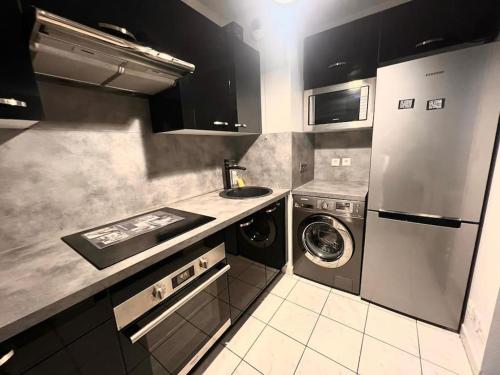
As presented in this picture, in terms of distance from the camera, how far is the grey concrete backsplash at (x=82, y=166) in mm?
979

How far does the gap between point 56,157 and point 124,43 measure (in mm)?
723

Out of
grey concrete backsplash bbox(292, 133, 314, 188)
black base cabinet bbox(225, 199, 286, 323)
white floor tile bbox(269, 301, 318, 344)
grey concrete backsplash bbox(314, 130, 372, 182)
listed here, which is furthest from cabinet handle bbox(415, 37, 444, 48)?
white floor tile bbox(269, 301, 318, 344)

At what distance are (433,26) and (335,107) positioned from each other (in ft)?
2.38

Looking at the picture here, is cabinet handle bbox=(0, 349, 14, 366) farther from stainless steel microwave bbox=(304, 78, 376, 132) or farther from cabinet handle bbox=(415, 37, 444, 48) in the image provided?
cabinet handle bbox=(415, 37, 444, 48)

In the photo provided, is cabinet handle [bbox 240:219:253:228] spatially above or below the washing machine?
above

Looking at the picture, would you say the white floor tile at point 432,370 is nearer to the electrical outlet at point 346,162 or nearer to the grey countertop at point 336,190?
the grey countertop at point 336,190

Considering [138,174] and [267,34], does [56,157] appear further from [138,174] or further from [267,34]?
[267,34]

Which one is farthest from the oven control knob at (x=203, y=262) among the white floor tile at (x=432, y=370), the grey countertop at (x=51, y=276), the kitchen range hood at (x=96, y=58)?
the white floor tile at (x=432, y=370)

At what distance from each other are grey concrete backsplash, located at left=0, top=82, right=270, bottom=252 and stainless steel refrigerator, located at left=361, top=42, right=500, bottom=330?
157cm

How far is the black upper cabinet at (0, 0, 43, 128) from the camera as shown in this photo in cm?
69

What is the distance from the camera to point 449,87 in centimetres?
117

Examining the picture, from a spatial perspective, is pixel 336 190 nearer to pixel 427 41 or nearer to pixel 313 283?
pixel 313 283

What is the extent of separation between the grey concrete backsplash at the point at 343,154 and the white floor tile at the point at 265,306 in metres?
1.34

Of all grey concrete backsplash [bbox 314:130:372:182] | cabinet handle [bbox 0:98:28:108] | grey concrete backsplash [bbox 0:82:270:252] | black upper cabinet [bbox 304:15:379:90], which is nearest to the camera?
cabinet handle [bbox 0:98:28:108]
